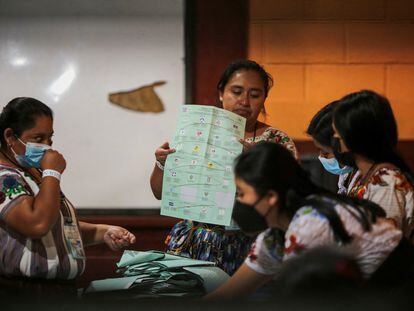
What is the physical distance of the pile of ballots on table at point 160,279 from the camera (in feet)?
7.59

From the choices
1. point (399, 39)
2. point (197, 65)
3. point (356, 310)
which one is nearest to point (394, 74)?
point (399, 39)

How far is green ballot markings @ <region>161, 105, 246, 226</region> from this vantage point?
8.61ft

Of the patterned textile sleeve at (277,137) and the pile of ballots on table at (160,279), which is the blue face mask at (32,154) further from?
the patterned textile sleeve at (277,137)

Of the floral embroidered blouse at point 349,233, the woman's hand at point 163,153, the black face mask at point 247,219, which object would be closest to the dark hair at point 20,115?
the woman's hand at point 163,153

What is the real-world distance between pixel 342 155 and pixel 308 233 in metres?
Result: 0.63

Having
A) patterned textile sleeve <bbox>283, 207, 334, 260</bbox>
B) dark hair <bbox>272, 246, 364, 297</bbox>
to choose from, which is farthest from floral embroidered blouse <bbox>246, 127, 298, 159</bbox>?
dark hair <bbox>272, 246, 364, 297</bbox>

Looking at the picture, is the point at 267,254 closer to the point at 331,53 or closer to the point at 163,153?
the point at 163,153

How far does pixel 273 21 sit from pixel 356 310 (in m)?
2.63

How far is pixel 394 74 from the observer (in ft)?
13.6

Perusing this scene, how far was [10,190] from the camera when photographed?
2238 mm

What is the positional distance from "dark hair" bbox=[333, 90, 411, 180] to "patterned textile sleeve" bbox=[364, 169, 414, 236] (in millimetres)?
54

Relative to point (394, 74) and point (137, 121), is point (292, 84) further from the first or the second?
point (137, 121)

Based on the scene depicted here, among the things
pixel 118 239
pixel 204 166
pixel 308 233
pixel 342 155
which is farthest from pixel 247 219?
pixel 308 233

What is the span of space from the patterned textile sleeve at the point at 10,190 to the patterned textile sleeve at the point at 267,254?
2.41 feet
